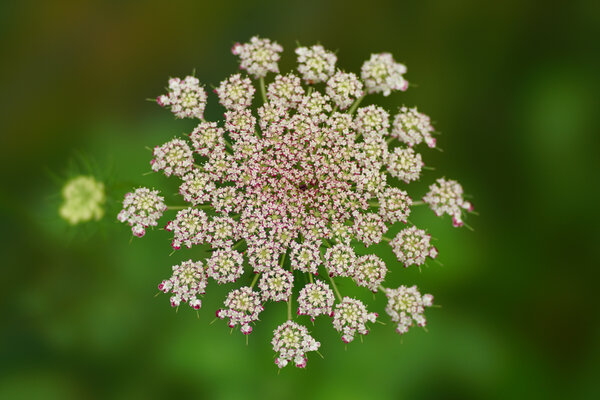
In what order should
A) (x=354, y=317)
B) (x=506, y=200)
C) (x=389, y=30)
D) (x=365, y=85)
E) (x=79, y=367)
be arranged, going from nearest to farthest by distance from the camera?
(x=354, y=317) → (x=365, y=85) → (x=79, y=367) → (x=506, y=200) → (x=389, y=30)

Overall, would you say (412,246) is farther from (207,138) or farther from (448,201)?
(207,138)

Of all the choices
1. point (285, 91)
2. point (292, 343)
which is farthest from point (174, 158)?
point (292, 343)

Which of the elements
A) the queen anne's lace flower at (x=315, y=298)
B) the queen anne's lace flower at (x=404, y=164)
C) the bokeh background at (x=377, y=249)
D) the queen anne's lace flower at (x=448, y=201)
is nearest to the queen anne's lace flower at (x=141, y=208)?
the bokeh background at (x=377, y=249)

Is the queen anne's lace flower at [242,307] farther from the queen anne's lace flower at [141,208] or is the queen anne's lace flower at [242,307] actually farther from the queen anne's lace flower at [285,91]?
the queen anne's lace flower at [285,91]

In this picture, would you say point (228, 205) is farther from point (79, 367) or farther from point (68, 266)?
point (79, 367)

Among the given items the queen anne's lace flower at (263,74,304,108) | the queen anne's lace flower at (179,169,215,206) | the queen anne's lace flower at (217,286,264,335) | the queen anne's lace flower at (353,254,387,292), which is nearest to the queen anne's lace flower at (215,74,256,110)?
the queen anne's lace flower at (263,74,304,108)

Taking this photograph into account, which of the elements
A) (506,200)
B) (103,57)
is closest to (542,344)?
(506,200)
